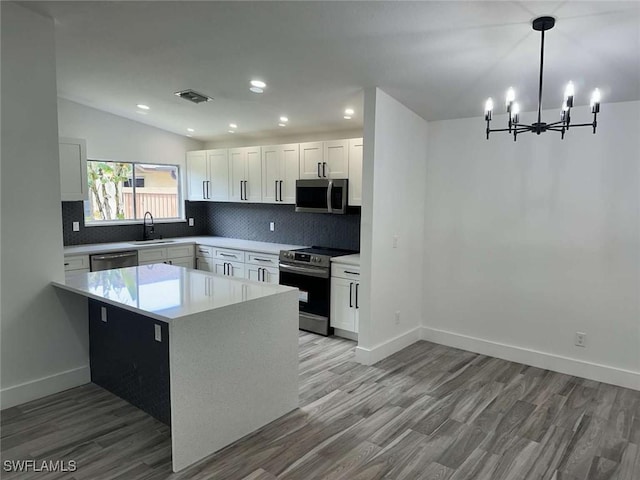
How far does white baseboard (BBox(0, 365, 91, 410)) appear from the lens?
10.2 ft

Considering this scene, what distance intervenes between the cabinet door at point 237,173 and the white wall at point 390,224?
2520 millimetres

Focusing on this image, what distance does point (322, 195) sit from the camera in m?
5.06

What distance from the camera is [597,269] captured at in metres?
3.71

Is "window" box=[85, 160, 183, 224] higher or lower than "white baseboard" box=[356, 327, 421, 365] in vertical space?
higher

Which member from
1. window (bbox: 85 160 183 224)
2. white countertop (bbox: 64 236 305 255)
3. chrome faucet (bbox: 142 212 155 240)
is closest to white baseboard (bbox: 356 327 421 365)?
white countertop (bbox: 64 236 305 255)

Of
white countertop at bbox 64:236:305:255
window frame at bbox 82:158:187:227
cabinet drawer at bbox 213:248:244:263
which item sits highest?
window frame at bbox 82:158:187:227

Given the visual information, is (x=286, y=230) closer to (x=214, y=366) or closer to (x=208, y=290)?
(x=208, y=290)

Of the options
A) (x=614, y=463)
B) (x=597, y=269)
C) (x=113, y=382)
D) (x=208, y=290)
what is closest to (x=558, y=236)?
(x=597, y=269)

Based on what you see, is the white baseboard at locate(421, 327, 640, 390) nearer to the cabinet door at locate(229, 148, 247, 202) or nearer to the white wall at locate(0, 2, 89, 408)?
the cabinet door at locate(229, 148, 247, 202)

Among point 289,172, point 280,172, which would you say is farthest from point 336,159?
point 280,172

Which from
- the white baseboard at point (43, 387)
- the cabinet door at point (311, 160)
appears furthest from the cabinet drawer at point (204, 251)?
the white baseboard at point (43, 387)

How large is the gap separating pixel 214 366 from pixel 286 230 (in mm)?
3643

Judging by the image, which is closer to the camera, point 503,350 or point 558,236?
point 558,236

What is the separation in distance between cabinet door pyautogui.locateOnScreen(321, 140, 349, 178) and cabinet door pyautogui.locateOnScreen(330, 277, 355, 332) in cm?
122
